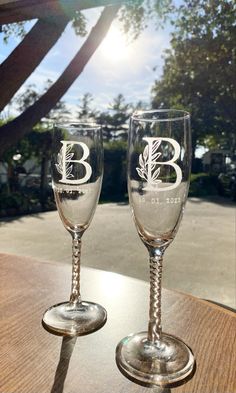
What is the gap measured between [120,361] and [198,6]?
5298 millimetres

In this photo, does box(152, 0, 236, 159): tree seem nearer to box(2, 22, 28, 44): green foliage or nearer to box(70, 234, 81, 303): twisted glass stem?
box(2, 22, 28, 44): green foliage

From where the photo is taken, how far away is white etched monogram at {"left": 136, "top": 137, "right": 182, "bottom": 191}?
0.59 metres

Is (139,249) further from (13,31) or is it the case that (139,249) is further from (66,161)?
(66,161)

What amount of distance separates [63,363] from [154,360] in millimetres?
156

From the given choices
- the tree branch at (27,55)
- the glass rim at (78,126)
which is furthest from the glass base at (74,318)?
the tree branch at (27,55)

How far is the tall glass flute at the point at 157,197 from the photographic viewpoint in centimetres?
59

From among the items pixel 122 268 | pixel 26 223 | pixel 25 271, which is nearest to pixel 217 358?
pixel 25 271

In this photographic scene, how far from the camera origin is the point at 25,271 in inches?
40.6

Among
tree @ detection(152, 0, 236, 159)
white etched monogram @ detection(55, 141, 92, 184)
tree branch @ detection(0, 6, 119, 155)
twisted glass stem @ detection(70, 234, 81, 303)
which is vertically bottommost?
twisted glass stem @ detection(70, 234, 81, 303)

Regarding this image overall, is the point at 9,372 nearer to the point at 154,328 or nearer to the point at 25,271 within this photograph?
the point at 154,328

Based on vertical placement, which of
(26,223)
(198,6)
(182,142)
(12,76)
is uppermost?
(198,6)

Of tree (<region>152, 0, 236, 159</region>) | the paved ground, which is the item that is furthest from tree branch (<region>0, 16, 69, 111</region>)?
tree (<region>152, 0, 236, 159</region>)

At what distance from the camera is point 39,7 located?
123 cm

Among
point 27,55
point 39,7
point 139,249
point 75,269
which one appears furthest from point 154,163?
point 139,249
